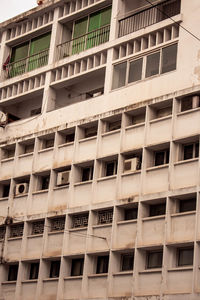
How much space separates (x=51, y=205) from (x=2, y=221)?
2792 mm

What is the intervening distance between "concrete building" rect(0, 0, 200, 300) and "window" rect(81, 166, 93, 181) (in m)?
0.04

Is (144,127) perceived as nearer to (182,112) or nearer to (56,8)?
(182,112)

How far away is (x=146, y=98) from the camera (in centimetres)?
2600

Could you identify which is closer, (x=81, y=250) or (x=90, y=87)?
(x=81, y=250)

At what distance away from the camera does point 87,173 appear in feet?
90.4

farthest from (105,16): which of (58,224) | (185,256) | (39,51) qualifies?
(185,256)

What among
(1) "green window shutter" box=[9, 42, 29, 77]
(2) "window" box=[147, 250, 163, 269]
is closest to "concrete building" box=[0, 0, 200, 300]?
(2) "window" box=[147, 250, 163, 269]

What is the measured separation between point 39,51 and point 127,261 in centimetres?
1160

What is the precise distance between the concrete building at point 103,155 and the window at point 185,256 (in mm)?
43

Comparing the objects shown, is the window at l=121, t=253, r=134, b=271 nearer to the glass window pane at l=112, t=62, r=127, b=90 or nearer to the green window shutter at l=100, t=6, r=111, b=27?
the glass window pane at l=112, t=62, r=127, b=90

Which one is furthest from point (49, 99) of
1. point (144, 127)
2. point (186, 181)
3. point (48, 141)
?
point (186, 181)

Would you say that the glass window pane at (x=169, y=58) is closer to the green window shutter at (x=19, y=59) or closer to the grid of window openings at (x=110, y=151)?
the grid of window openings at (x=110, y=151)

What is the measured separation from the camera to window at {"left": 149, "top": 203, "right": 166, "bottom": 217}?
24344 mm

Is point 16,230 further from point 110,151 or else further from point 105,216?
point 110,151
